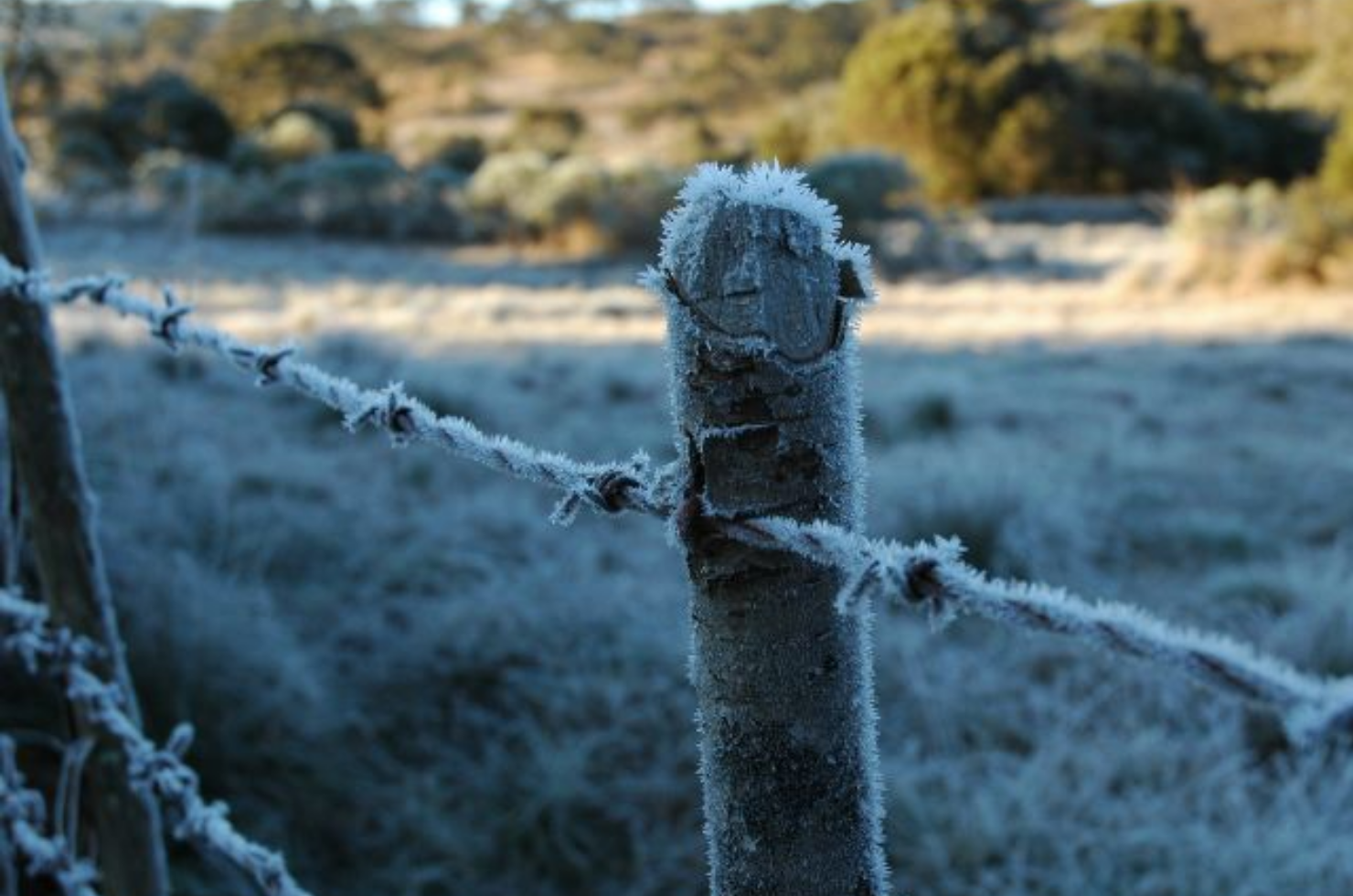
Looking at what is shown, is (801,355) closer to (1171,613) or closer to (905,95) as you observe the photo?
(1171,613)

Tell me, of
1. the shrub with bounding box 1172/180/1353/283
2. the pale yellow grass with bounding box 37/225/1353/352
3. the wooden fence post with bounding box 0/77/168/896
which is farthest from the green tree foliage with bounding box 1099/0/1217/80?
the wooden fence post with bounding box 0/77/168/896

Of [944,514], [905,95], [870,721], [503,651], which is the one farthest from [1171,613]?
[905,95]

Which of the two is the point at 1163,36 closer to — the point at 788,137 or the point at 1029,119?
the point at 1029,119

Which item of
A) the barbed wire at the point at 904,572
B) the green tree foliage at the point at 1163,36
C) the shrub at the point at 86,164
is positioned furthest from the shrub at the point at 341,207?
the green tree foliage at the point at 1163,36

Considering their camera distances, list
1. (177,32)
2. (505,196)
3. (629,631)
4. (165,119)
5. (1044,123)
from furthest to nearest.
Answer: (177,32)
(1044,123)
(165,119)
(505,196)
(629,631)

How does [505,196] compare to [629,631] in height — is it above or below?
above

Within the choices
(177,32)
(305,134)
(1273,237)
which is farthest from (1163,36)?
(177,32)

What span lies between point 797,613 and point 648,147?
2598cm

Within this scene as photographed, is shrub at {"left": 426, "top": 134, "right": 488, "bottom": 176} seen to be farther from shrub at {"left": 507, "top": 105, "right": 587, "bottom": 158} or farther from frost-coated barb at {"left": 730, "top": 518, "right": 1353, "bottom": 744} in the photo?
frost-coated barb at {"left": 730, "top": 518, "right": 1353, "bottom": 744}

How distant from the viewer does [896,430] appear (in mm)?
5969

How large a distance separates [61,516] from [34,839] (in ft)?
1.22

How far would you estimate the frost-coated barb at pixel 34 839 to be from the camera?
1.43 metres

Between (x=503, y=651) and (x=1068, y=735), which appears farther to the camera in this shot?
(x=503, y=651)

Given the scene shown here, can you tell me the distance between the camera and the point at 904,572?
681 mm
